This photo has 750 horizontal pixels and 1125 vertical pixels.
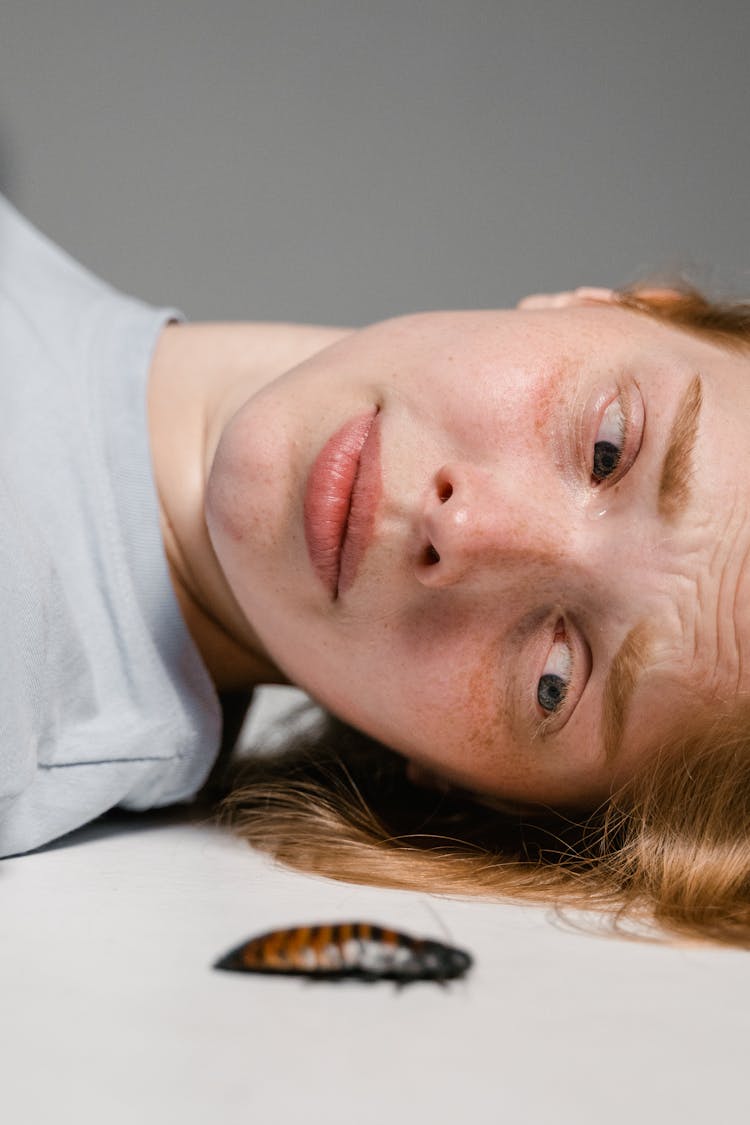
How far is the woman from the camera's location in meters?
1.02

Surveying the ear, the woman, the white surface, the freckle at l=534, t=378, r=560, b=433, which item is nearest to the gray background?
the ear

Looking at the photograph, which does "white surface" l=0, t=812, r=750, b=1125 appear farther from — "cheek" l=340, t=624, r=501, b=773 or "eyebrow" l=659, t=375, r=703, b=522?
"eyebrow" l=659, t=375, r=703, b=522

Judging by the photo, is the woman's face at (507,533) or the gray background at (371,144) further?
the gray background at (371,144)

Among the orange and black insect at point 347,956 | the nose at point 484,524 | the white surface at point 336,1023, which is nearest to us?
the white surface at point 336,1023

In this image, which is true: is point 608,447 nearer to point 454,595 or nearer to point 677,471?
point 677,471

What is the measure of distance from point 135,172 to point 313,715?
1.55 metres

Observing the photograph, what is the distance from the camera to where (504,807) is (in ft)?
3.99

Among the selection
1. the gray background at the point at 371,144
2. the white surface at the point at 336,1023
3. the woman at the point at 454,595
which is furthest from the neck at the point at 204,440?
the gray background at the point at 371,144

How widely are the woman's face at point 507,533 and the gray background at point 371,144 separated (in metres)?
1.55

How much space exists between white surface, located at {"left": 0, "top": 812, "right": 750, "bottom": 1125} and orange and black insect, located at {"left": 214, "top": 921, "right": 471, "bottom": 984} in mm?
16

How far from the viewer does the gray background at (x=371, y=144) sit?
2525 millimetres

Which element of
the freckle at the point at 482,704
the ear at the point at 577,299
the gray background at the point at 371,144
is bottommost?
the freckle at the point at 482,704

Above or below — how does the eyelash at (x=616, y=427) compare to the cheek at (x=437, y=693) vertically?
above

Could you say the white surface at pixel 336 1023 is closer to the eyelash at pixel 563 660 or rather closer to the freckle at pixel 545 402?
the eyelash at pixel 563 660
